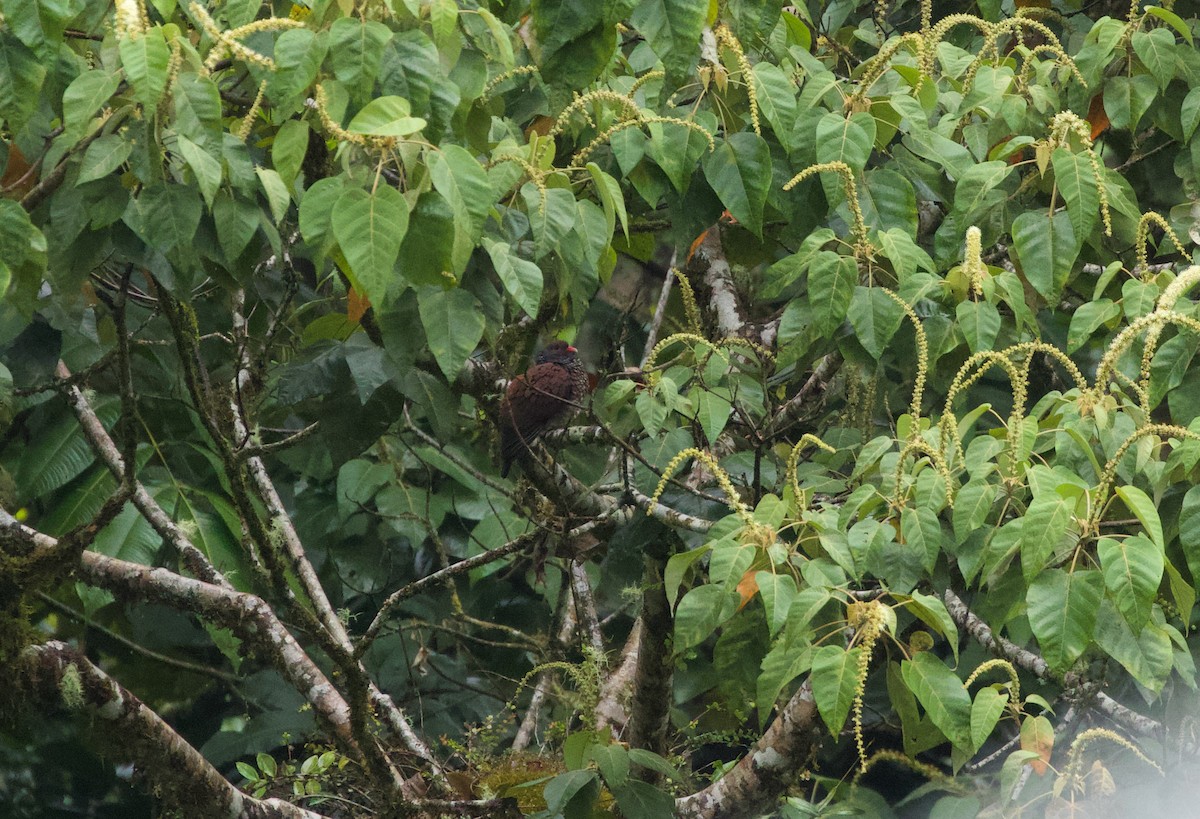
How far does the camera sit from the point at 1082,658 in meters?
2.11

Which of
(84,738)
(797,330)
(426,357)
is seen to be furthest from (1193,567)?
(84,738)

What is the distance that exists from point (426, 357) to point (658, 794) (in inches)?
35.9

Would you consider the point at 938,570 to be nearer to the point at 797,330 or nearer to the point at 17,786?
the point at 797,330

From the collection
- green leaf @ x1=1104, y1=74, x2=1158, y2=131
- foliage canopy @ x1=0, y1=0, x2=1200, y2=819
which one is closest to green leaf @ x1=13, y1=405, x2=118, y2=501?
foliage canopy @ x1=0, y1=0, x2=1200, y2=819

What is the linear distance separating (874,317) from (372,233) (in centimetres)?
97

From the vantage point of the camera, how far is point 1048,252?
213cm

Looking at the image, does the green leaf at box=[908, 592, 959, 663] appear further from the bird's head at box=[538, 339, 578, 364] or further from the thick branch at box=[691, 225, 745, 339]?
the bird's head at box=[538, 339, 578, 364]

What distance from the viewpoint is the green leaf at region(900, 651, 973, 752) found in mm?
1651

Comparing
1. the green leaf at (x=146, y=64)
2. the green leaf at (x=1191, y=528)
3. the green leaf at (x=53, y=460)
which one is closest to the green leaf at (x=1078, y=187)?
the green leaf at (x=1191, y=528)

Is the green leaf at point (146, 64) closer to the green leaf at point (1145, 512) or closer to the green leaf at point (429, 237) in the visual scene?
the green leaf at point (429, 237)

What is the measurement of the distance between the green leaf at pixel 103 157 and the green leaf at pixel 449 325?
430 millimetres

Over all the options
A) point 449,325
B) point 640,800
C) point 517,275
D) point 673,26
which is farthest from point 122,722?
point 673,26

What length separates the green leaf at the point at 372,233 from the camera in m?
1.44

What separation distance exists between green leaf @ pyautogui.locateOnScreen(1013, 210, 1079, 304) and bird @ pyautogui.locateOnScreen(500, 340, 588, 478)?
3.27 ft
